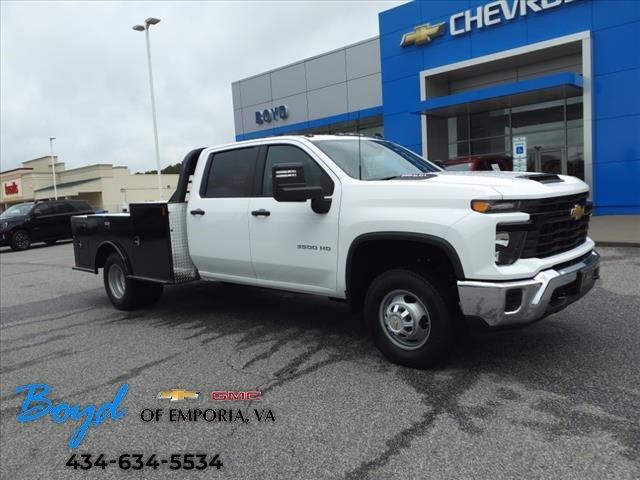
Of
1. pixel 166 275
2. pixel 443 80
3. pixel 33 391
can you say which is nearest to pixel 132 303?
pixel 166 275

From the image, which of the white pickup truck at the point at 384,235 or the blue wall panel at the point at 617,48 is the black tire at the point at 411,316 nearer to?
the white pickup truck at the point at 384,235

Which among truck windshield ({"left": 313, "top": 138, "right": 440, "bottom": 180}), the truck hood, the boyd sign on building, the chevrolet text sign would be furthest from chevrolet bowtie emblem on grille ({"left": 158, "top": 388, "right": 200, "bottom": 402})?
the boyd sign on building

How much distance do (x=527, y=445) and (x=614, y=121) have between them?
16004 millimetres

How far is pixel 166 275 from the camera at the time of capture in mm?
6273

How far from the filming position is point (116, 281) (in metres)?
7.49

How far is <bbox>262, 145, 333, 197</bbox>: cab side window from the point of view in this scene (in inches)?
191

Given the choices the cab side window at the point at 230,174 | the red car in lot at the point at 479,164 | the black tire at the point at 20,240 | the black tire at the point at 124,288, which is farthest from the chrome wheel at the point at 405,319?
the black tire at the point at 20,240

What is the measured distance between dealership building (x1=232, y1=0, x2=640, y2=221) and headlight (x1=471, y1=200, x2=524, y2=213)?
34.9 feet

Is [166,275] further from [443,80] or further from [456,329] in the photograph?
[443,80]

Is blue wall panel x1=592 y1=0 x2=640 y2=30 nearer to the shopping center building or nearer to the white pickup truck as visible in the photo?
the white pickup truck

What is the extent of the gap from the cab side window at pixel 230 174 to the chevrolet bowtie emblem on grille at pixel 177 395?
2.12 metres

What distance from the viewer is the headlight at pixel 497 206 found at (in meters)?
3.78

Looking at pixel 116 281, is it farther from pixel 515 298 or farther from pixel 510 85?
pixel 510 85

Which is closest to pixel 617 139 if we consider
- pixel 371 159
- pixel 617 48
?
pixel 617 48
